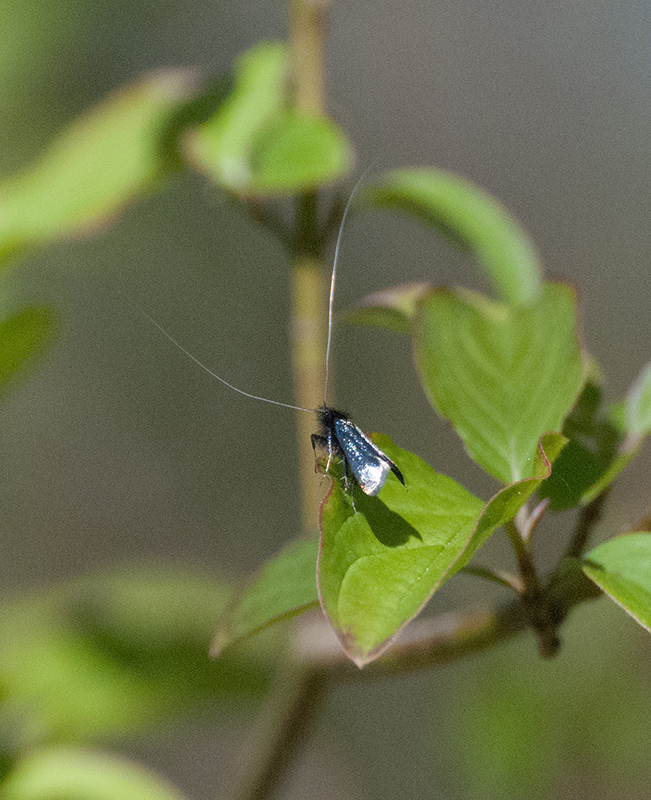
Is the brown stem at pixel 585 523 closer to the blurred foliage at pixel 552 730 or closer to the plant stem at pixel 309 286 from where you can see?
the plant stem at pixel 309 286

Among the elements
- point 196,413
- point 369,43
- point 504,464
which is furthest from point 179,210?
point 504,464

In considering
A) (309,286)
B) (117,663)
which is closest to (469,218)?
(309,286)

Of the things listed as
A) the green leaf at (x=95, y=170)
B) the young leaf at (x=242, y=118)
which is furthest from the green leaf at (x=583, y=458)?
the green leaf at (x=95, y=170)

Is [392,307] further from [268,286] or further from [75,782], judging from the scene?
[268,286]

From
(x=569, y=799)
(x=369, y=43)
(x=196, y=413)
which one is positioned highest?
(x=369, y=43)

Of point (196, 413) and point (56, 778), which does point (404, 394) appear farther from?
point (56, 778)

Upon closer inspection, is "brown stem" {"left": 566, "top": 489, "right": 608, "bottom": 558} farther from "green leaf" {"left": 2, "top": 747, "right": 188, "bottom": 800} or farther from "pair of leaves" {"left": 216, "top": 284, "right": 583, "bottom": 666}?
"green leaf" {"left": 2, "top": 747, "right": 188, "bottom": 800}
